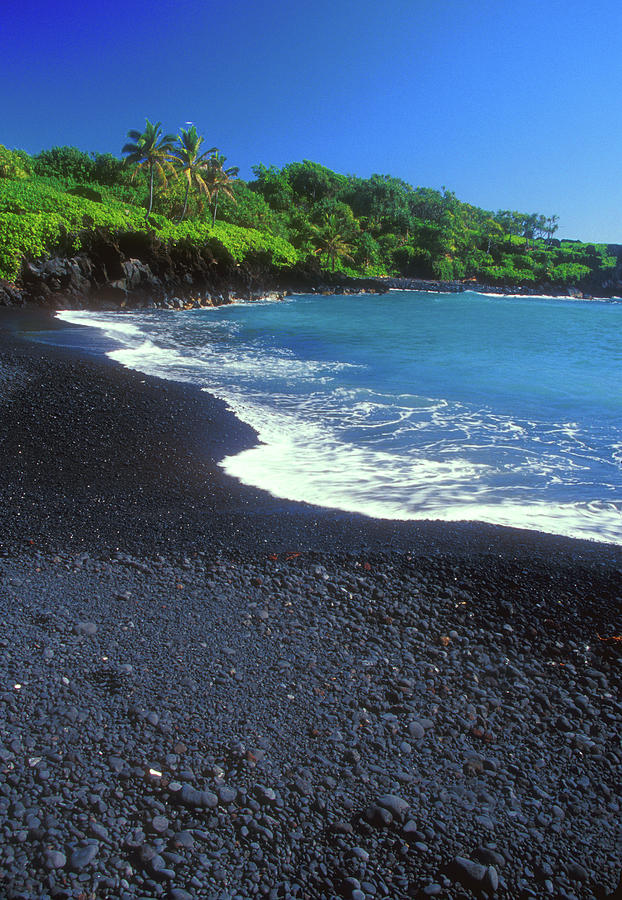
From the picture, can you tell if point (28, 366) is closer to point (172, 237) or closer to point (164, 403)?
point (164, 403)

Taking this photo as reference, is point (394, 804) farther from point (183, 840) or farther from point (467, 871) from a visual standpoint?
point (183, 840)

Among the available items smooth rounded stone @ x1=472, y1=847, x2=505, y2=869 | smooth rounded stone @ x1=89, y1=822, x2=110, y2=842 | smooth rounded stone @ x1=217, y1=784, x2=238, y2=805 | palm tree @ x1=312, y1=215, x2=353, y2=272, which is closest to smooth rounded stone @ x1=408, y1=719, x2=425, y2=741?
smooth rounded stone @ x1=472, y1=847, x2=505, y2=869

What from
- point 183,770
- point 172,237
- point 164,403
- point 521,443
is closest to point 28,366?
point 164,403

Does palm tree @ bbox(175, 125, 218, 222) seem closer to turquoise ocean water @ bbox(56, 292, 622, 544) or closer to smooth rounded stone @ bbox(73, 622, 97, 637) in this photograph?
turquoise ocean water @ bbox(56, 292, 622, 544)

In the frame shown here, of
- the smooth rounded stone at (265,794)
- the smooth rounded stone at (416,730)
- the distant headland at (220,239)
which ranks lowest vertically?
the smooth rounded stone at (265,794)

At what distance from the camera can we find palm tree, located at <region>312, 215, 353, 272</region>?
71625 mm

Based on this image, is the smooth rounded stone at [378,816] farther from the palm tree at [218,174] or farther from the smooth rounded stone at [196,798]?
the palm tree at [218,174]

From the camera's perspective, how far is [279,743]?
371 cm

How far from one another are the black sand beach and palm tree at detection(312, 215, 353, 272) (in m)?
67.7

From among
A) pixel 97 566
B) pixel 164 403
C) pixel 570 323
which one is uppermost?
pixel 570 323

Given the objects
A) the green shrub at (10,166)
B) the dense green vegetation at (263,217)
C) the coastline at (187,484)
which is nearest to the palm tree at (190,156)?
the dense green vegetation at (263,217)

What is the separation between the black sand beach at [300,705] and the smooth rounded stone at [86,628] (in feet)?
0.09

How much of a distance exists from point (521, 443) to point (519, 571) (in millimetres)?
6420

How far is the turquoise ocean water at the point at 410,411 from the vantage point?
8539 mm
